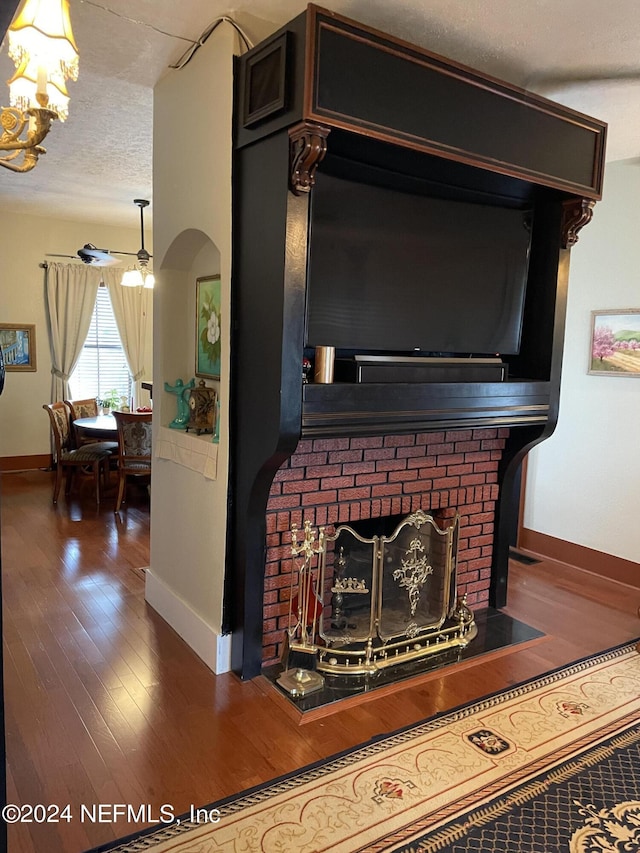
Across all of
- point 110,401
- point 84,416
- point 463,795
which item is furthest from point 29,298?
point 463,795

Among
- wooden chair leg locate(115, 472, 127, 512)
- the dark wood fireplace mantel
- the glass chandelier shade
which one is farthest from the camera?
wooden chair leg locate(115, 472, 127, 512)

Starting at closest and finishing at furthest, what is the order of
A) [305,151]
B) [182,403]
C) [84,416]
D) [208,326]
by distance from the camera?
[305,151] → [208,326] → [182,403] → [84,416]

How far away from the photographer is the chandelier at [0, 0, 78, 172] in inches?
59.6

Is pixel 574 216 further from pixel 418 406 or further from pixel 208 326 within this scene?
pixel 208 326

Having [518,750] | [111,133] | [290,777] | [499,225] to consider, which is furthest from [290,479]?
[111,133]

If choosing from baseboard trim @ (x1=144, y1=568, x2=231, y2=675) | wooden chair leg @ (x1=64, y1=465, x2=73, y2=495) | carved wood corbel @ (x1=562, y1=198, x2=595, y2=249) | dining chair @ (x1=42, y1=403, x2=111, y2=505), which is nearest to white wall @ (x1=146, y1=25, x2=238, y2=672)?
baseboard trim @ (x1=144, y1=568, x2=231, y2=675)

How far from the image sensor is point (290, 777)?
82.6 inches

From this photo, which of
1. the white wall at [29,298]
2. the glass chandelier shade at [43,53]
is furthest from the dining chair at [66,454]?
the glass chandelier shade at [43,53]

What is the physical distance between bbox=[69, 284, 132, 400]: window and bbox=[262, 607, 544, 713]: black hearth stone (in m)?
5.17

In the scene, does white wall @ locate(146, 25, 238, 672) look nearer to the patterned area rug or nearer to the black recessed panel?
the black recessed panel

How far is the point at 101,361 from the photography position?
282 inches

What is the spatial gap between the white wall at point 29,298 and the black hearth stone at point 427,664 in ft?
16.5

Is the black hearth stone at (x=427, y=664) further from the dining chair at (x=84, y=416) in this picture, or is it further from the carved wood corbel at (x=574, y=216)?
the dining chair at (x=84, y=416)

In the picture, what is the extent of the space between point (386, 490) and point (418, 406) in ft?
1.75
